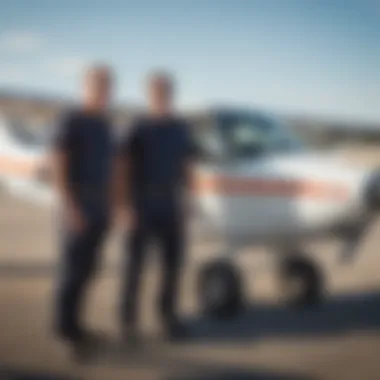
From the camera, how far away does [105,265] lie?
6.63 ft

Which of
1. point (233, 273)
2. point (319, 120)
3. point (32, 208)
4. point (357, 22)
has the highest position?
point (357, 22)

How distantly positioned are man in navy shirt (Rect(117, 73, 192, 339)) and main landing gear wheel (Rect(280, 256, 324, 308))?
29 centimetres

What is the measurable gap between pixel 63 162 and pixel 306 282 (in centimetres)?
63

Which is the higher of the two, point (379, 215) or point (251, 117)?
point (251, 117)

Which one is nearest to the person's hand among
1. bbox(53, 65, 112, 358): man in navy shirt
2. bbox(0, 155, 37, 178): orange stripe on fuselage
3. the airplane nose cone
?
bbox(53, 65, 112, 358): man in navy shirt

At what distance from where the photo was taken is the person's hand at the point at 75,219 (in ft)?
6.45

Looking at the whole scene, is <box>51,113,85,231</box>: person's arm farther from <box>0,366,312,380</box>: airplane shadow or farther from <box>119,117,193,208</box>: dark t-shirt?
<box>0,366,312,380</box>: airplane shadow

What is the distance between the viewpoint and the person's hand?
197cm

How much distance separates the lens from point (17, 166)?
197cm

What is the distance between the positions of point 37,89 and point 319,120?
2.17 feet

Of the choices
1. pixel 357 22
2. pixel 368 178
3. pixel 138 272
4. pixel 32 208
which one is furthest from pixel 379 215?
pixel 32 208

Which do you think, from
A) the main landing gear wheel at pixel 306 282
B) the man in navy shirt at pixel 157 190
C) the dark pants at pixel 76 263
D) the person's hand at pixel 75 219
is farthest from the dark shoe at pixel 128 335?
the main landing gear wheel at pixel 306 282

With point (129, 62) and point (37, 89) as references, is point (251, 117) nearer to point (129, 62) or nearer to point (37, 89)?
point (129, 62)

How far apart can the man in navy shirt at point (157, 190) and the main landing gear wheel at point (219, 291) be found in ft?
0.24
